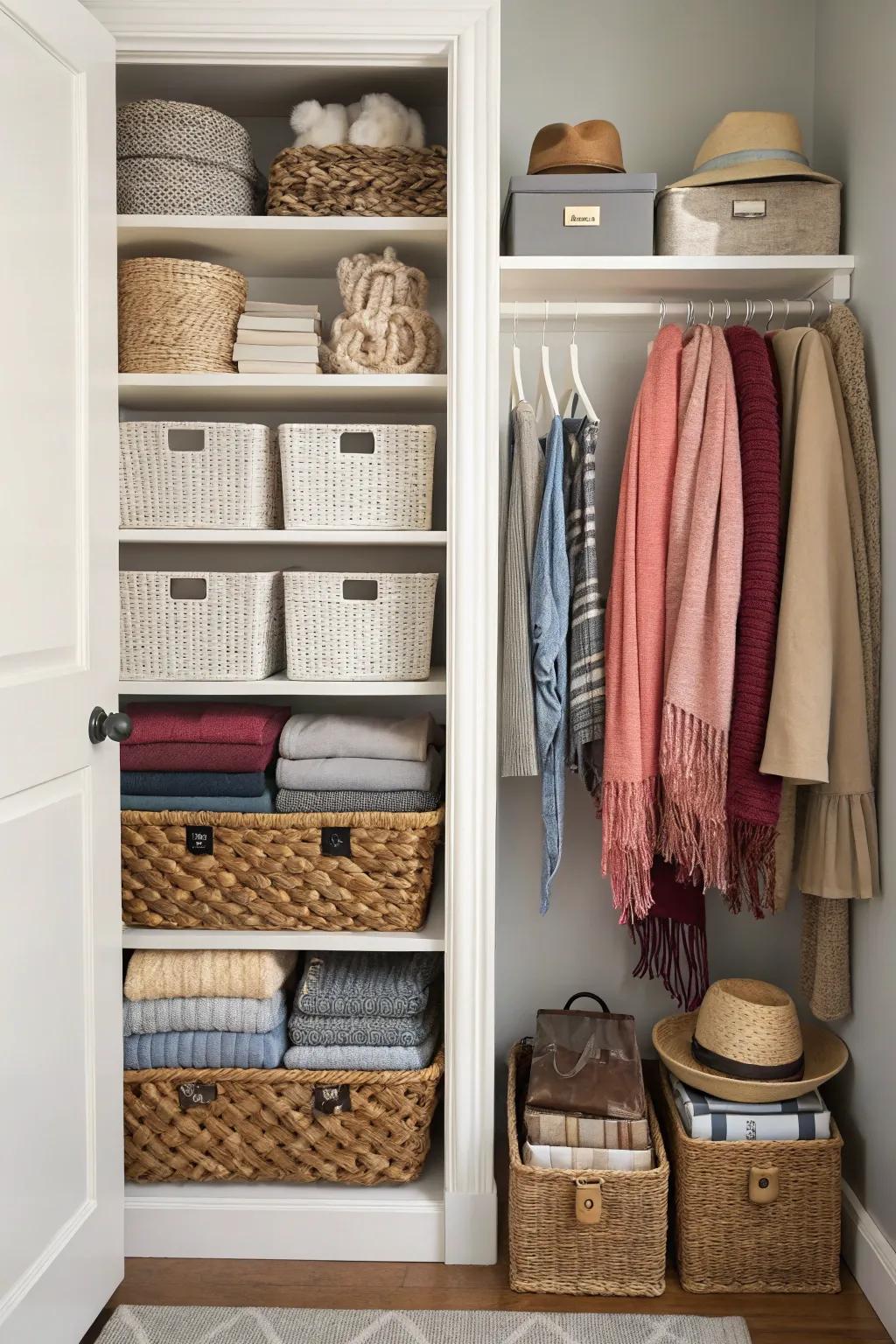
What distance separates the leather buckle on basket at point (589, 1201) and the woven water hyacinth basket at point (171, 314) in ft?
5.02

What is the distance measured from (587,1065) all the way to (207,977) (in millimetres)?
696

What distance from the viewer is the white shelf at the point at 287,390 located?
1871 millimetres

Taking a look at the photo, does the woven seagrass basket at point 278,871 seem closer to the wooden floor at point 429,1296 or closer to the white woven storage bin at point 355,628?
the white woven storage bin at point 355,628

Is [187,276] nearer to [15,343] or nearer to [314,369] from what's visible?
[314,369]

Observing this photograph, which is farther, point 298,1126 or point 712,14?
point 712,14

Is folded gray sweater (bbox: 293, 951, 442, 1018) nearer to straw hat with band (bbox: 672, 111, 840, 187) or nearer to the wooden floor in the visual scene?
the wooden floor

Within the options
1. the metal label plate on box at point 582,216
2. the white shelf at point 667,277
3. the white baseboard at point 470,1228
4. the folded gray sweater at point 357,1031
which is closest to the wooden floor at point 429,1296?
the white baseboard at point 470,1228

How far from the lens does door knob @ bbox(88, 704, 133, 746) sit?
5.39ft

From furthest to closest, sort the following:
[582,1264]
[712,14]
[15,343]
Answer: [712,14] → [582,1264] → [15,343]

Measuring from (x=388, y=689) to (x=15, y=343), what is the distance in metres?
0.81

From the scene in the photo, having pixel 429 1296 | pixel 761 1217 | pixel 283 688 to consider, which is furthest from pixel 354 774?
pixel 761 1217

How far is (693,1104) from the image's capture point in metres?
1.87

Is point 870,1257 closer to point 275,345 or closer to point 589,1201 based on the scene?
point 589,1201

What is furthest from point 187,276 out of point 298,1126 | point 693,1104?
point 693,1104
